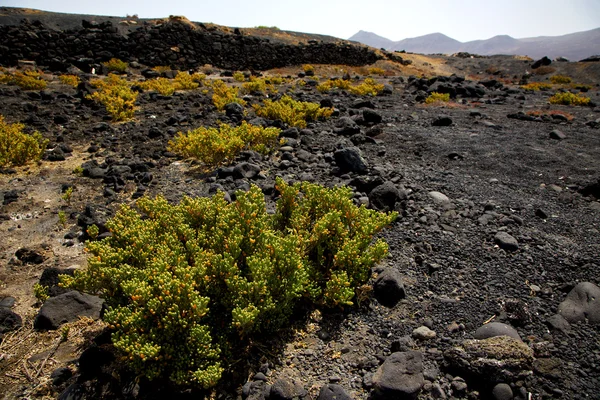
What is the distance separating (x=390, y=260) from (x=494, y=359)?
163 cm

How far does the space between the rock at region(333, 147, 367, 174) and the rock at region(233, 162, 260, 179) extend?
1.62 meters

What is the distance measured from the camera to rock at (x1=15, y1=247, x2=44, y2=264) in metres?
4.34

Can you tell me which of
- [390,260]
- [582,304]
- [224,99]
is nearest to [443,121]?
[224,99]

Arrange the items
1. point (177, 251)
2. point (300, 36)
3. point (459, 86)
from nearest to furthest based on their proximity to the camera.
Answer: point (177, 251) → point (459, 86) → point (300, 36)

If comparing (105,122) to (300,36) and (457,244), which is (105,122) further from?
(300,36)

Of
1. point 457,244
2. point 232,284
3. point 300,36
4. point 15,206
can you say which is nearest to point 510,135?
point 457,244

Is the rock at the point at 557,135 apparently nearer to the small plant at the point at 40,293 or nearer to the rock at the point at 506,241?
the rock at the point at 506,241

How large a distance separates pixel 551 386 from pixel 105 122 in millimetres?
10825

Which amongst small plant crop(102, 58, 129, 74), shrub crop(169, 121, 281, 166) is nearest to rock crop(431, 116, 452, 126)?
shrub crop(169, 121, 281, 166)

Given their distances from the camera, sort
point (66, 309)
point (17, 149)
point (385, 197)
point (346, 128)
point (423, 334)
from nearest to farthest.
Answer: point (423, 334)
point (66, 309)
point (385, 197)
point (17, 149)
point (346, 128)

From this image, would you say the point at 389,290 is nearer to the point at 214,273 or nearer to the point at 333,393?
the point at 333,393

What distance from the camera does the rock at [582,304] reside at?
3.17 meters

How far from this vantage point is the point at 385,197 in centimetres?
529

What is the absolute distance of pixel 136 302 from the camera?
2.64 m
